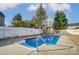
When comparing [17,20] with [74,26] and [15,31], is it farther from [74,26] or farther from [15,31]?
[74,26]

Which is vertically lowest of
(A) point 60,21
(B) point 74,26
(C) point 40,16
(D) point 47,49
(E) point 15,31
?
(D) point 47,49

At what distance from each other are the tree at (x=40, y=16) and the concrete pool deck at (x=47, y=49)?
55 centimetres

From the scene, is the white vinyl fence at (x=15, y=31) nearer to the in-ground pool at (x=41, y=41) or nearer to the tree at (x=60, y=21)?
the in-ground pool at (x=41, y=41)

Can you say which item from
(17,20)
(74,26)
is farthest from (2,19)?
(74,26)

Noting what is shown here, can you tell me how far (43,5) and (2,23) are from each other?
0.98 meters

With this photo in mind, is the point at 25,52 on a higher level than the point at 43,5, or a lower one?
lower

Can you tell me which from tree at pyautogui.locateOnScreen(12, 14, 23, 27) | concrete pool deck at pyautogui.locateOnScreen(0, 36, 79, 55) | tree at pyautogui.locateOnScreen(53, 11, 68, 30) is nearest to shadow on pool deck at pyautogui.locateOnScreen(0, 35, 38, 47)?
concrete pool deck at pyautogui.locateOnScreen(0, 36, 79, 55)

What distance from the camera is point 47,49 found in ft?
15.5

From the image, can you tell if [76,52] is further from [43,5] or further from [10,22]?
[10,22]

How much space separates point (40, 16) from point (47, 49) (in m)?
0.74

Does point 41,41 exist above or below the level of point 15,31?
below

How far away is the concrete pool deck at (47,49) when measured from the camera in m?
4.64
